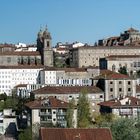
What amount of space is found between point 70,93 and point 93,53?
3844 centimetres

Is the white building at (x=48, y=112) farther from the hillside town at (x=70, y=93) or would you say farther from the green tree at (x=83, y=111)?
the green tree at (x=83, y=111)

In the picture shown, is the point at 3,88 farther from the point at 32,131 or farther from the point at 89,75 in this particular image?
the point at 32,131

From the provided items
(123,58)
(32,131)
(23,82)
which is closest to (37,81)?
(23,82)

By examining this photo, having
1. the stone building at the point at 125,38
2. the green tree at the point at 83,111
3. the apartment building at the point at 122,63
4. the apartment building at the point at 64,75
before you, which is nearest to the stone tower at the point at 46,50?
the apartment building at the point at 122,63

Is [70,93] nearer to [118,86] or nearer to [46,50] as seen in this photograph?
[118,86]

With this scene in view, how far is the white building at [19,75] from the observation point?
75.1 m

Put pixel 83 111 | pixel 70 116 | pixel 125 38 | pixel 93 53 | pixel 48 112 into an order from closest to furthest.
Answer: pixel 70 116
pixel 48 112
pixel 83 111
pixel 93 53
pixel 125 38

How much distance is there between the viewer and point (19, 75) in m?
75.8

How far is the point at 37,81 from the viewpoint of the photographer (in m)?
75.1

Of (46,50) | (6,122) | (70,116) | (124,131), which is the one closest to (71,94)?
(6,122)

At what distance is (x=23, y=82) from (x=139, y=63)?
597 inches

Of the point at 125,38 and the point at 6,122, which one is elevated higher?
the point at 125,38

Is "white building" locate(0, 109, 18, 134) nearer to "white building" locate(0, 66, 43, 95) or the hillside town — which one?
the hillside town

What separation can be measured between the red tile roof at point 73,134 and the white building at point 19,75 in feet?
173
